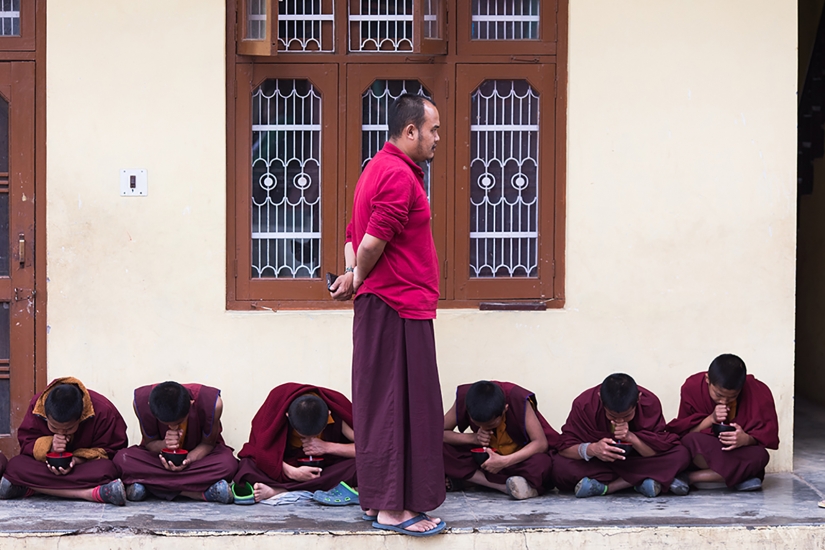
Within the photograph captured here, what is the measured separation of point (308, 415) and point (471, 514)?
83 centimetres

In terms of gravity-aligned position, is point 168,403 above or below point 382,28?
below

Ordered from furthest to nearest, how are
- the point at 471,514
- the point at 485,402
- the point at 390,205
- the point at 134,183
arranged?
1. the point at 134,183
2. the point at 485,402
3. the point at 471,514
4. the point at 390,205

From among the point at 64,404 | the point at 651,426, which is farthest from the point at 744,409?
the point at 64,404

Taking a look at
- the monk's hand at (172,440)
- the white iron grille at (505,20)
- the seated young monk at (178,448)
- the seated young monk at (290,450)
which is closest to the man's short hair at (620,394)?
the seated young monk at (290,450)

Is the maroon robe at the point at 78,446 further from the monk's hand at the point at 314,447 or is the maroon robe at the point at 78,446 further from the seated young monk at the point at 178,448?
the monk's hand at the point at 314,447

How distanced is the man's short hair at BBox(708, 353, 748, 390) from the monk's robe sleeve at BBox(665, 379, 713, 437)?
18 centimetres

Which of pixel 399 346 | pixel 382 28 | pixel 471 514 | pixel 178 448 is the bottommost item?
pixel 471 514

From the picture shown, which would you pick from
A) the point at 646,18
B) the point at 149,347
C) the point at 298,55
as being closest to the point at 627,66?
the point at 646,18

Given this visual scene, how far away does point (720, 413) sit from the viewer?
4480mm

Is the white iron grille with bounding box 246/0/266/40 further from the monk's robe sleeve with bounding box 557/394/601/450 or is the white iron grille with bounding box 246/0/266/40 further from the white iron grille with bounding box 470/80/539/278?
the monk's robe sleeve with bounding box 557/394/601/450

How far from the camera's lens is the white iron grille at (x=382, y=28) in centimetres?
481

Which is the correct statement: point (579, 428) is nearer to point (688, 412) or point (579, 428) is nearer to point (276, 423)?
point (688, 412)

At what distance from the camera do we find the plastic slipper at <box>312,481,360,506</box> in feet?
13.8

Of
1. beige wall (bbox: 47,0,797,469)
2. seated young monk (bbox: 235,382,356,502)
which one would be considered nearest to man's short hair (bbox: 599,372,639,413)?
beige wall (bbox: 47,0,797,469)
